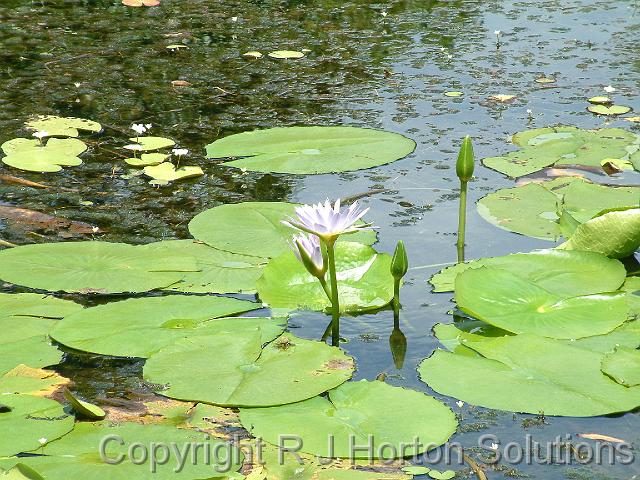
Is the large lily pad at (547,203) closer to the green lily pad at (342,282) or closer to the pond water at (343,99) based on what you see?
the pond water at (343,99)

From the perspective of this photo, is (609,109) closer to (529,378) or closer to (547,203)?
(547,203)

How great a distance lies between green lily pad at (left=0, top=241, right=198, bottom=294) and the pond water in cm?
22

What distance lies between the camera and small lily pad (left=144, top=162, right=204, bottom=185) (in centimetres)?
350

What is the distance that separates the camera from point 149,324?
2393 mm

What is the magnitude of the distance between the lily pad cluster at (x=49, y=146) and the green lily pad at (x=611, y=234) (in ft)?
6.50

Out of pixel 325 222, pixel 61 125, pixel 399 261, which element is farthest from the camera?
pixel 61 125

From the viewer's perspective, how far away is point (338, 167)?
354 cm

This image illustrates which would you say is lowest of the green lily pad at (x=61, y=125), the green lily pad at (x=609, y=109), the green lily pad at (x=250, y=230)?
the green lily pad at (x=250, y=230)

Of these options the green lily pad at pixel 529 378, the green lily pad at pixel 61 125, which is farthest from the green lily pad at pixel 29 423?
the green lily pad at pixel 61 125

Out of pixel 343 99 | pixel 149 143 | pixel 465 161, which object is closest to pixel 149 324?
pixel 465 161

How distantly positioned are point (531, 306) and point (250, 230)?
3.10ft

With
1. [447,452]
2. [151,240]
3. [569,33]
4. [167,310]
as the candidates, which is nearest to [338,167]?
[151,240]

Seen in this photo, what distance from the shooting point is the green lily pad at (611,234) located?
8.68 ft

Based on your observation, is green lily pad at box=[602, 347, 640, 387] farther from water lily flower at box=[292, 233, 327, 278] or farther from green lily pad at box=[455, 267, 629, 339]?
water lily flower at box=[292, 233, 327, 278]
